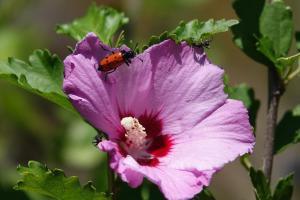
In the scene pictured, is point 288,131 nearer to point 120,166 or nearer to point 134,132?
point 134,132

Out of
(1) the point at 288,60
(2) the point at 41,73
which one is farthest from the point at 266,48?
(2) the point at 41,73

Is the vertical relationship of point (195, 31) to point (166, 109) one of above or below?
above

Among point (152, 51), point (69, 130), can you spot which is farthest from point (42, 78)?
point (69, 130)

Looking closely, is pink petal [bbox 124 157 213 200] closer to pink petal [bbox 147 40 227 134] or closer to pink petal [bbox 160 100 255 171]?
pink petal [bbox 160 100 255 171]

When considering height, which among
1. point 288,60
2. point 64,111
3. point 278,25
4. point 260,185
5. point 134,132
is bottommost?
point 260,185

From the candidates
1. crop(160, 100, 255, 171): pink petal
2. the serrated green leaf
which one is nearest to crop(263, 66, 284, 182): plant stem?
the serrated green leaf

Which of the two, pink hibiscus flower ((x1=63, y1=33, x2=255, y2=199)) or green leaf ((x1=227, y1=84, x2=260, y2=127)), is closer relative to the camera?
pink hibiscus flower ((x1=63, y1=33, x2=255, y2=199))

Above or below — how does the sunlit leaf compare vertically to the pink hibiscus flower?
above
